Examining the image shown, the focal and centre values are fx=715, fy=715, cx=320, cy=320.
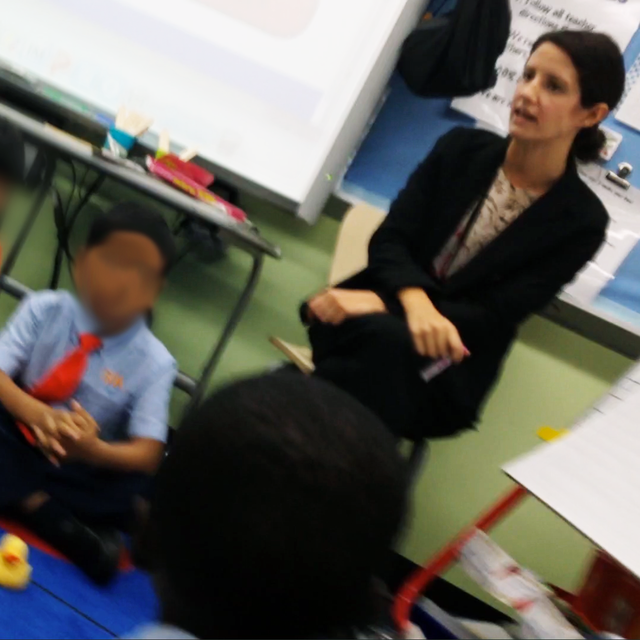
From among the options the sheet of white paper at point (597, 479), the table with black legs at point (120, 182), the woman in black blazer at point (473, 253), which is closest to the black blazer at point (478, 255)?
the woman in black blazer at point (473, 253)

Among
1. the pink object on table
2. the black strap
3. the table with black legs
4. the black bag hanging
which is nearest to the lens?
the table with black legs

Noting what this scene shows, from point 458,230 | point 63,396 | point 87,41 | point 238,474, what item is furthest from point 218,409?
point 87,41

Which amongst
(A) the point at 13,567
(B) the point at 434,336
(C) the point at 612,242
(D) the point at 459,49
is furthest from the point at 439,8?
(A) the point at 13,567

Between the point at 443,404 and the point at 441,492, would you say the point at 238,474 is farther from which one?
the point at 441,492

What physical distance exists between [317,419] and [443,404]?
1.87 ft

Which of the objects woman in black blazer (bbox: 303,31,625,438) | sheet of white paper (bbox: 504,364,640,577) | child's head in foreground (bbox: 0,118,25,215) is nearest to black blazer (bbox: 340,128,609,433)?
woman in black blazer (bbox: 303,31,625,438)

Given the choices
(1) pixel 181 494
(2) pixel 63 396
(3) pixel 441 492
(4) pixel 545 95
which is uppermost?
(4) pixel 545 95

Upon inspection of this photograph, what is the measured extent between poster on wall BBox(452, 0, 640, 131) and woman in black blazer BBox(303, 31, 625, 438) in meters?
0.41

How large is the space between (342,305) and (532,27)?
2.58ft

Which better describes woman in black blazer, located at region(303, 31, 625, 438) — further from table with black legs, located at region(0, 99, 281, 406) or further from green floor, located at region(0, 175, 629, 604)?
green floor, located at region(0, 175, 629, 604)

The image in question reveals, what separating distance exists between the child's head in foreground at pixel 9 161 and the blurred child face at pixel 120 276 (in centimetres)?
8

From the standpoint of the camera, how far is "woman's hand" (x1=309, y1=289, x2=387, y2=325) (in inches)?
35.0

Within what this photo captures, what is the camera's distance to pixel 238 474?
1.17 feet

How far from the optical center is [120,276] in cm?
39
